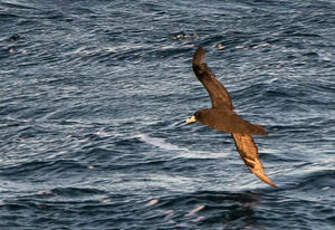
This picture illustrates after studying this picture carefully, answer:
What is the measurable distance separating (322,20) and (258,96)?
882cm

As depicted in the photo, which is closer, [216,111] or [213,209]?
[216,111]

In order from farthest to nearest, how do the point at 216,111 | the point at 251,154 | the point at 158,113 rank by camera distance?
the point at 158,113, the point at 251,154, the point at 216,111

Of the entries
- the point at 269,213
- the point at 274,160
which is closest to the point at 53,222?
the point at 269,213

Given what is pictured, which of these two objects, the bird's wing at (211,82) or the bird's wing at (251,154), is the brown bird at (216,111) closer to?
the bird's wing at (211,82)

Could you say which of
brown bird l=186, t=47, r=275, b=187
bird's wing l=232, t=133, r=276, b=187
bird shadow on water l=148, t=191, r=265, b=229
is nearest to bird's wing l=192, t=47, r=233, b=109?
brown bird l=186, t=47, r=275, b=187

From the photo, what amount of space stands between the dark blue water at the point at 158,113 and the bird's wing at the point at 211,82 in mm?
4213

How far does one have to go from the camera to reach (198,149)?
29062mm

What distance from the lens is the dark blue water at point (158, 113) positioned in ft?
80.8

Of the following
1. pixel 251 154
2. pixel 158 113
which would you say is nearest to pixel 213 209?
pixel 251 154

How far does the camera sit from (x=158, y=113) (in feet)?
A: 107

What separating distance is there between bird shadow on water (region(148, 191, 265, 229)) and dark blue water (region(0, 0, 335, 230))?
0.05 metres

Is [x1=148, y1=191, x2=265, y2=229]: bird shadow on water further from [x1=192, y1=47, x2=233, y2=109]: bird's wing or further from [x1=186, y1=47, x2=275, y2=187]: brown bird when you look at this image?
[x1=192, y1=47, x2=233, y2=109]: bird's wing

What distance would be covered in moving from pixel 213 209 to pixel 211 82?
16.9ft

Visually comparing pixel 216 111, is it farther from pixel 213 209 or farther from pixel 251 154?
pixel 213 209
